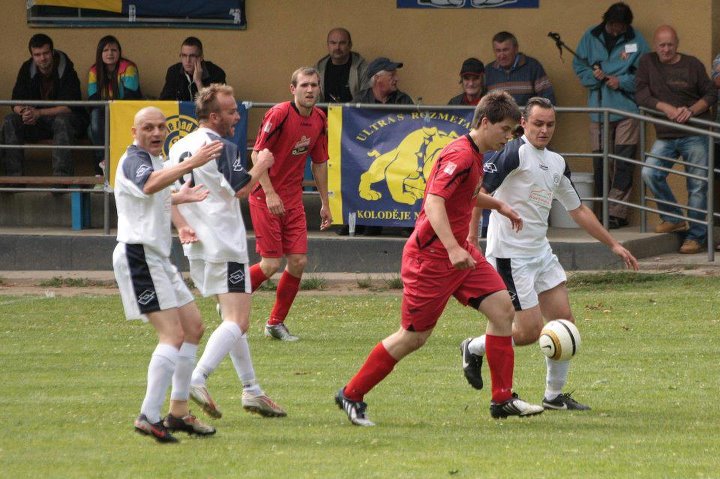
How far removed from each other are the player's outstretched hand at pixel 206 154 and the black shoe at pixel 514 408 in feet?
7.20

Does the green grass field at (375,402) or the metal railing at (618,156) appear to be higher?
the metal railing at (618,156)

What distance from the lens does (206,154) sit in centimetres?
745

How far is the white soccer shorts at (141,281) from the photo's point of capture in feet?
24.8

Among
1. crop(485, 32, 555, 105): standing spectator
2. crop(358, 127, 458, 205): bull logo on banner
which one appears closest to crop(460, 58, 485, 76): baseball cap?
crop(485, 32, 555, 105): standing spectator

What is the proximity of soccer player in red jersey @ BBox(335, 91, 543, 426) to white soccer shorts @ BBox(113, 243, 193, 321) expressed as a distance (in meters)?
1.26

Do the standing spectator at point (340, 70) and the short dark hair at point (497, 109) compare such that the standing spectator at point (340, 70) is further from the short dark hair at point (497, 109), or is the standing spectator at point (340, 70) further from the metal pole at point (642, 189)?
the short dark hair at point (497, 109)

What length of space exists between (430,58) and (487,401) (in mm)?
9469

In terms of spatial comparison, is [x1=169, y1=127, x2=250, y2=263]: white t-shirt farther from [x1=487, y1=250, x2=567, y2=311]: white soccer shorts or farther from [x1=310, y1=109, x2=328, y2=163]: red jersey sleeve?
[x1=310, y1=109, x2=328, y2=163]: red jersey sleeve

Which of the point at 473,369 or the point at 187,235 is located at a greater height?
the point at 187,235

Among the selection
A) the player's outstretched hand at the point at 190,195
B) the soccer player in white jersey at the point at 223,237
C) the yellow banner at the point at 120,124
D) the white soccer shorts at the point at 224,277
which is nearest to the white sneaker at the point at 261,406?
the soccer player in white jersey at the point at 223,237

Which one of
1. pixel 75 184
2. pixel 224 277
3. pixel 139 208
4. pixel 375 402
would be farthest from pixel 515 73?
pixel 139 208

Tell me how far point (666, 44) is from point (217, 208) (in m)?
8.78

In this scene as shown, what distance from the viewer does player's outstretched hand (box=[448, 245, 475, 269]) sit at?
7642 millimetres

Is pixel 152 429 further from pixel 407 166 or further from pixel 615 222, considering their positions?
pixel 615 222
